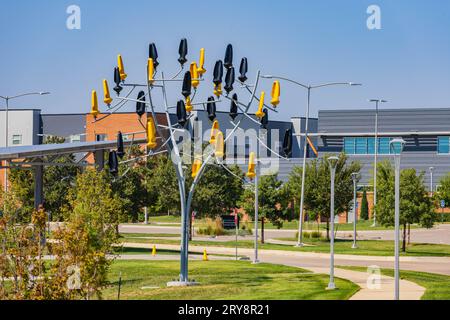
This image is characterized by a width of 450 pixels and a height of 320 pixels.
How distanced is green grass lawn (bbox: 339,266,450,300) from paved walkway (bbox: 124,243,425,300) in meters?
0.31

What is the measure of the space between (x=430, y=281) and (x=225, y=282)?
7.55 m

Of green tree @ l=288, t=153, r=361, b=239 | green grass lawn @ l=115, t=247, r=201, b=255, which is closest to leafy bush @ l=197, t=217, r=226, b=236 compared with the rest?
green tree @ l=288, t=153, r=361, b=239

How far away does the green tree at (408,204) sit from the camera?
190 ft

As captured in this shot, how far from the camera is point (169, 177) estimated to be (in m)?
71.2

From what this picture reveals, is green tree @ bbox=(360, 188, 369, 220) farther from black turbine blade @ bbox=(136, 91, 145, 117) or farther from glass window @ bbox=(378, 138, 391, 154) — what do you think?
black turbine blade @ bbox=(136, 91, 145, 117)

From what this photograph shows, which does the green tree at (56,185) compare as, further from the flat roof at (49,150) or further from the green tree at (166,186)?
the flat roof at (49,150)

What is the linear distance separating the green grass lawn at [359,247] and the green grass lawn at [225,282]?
12.4 metres

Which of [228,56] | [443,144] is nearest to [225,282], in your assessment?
[228,56]

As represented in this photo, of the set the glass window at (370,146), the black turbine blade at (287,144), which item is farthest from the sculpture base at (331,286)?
the glass window at (370,146)

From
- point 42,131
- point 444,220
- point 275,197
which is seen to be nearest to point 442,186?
point 444,220

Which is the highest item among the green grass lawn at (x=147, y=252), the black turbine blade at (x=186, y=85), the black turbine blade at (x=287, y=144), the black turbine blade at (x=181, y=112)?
the black turbine blade at (x=186, y=85)

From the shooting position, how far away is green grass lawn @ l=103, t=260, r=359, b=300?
31484 millimetres

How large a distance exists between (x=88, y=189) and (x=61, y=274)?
10667 millimetres
